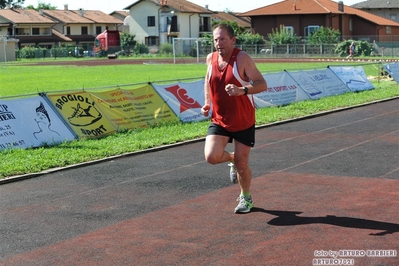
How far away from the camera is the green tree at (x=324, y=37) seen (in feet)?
243

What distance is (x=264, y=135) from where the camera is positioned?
16.8 m

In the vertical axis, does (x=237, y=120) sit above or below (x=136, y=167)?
above

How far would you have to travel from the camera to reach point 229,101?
29.0 feet

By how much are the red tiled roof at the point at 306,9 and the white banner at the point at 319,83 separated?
2225 inches

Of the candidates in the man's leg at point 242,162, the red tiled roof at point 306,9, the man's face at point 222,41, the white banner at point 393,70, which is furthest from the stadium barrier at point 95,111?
the red tiled roof at point 306,9

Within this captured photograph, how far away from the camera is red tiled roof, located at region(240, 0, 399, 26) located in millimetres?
83875

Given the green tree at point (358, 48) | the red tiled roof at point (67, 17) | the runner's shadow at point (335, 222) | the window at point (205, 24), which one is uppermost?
the red tiled roof at point (67, 17)

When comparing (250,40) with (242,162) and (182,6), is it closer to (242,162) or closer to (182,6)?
(182,6)

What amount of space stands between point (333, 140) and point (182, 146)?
2.99m

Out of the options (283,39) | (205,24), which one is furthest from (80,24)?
(283,39)

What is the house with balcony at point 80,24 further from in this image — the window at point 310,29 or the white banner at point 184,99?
the white banner at point 184,99

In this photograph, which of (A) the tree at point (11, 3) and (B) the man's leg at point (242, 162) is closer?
(B) the man's leg at point (242, 162)

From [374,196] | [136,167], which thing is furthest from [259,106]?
[374,196]

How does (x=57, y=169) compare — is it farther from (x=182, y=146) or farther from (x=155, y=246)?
(x=155, y=246)
